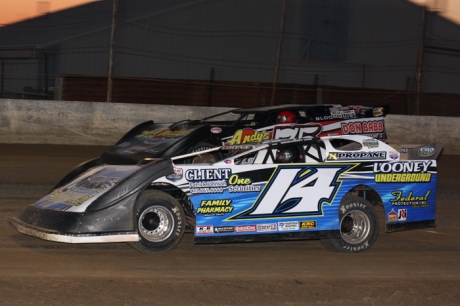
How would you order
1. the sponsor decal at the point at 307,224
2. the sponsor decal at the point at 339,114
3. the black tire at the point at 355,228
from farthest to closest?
the sponsor decal at the point at 339,114, the black tire at the point at 355,228, the sponsor decal at the point at 307,224

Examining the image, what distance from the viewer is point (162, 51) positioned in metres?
21.1

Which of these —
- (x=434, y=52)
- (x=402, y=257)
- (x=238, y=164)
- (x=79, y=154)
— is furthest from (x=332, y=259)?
(x=434, y=52)

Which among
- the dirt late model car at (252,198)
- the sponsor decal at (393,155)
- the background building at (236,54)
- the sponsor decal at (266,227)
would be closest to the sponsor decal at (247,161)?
the dirt late model car at (252,198)

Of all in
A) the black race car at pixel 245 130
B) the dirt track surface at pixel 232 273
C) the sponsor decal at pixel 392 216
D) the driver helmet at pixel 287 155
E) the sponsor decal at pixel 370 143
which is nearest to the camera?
the dirt track surface at pixel 232 273

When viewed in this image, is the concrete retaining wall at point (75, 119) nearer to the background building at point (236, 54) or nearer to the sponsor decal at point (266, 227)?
the background building at point (236, 54)

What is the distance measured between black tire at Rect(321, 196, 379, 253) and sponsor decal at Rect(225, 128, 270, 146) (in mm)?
3731

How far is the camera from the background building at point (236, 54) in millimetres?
18688

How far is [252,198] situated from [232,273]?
90cm

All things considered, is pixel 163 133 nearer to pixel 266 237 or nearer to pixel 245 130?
pixel 245 130

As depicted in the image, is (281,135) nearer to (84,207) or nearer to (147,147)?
(147,147)

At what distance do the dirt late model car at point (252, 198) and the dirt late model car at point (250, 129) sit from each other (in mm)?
2450

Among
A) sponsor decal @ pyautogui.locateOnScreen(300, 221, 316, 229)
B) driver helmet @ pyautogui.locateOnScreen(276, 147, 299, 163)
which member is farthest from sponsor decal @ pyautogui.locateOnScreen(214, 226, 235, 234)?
driver helmet @ pyautogui.locateOnScreen(276, 147, 299, 163)

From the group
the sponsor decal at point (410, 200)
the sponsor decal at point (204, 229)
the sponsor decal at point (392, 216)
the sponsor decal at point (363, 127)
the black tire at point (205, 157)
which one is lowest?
the sponsor decal at point (204, 229)

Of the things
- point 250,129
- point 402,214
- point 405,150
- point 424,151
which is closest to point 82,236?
point 402,214
